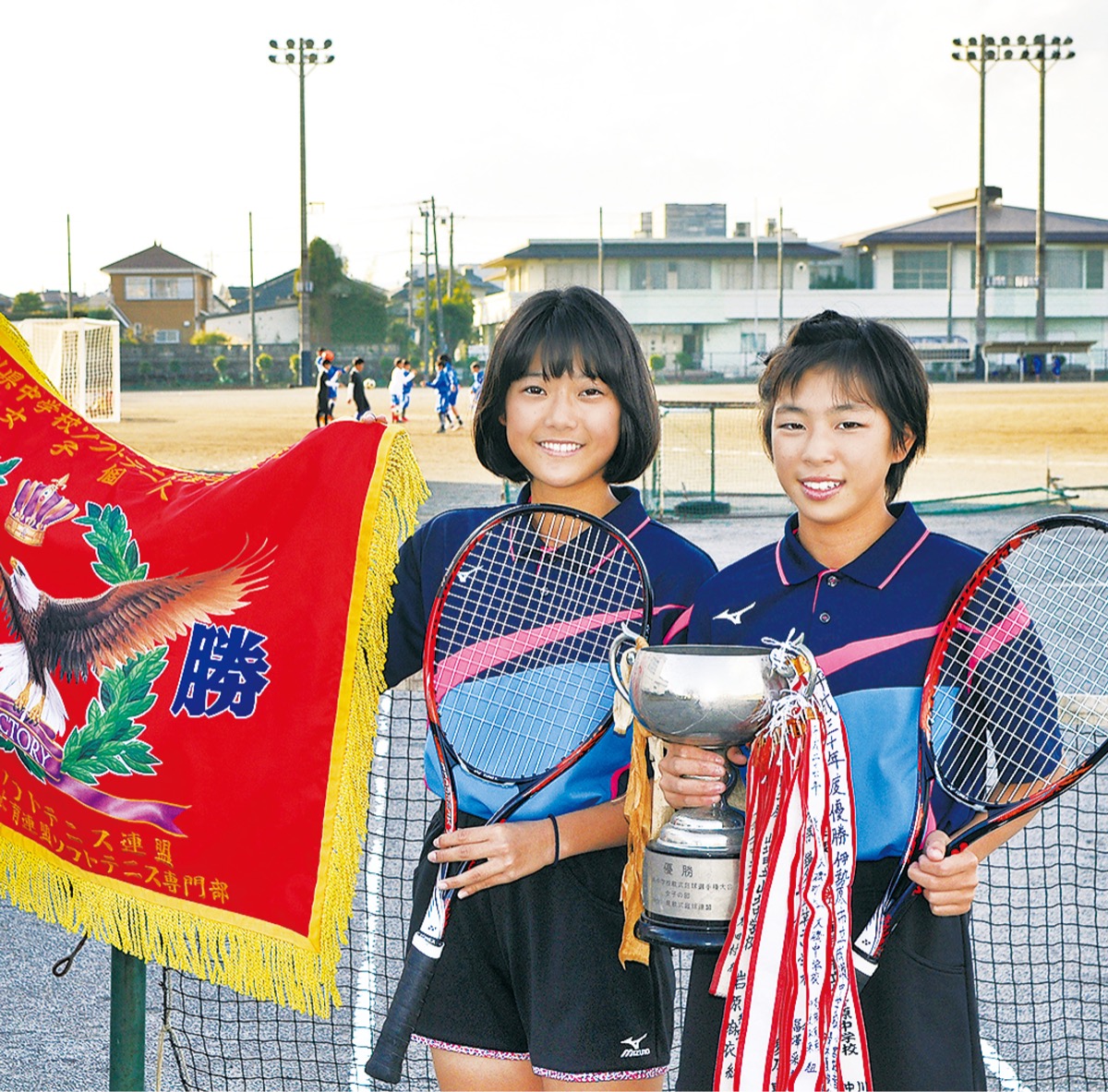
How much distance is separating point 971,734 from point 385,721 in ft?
12.2

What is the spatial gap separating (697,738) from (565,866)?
50 centimetres

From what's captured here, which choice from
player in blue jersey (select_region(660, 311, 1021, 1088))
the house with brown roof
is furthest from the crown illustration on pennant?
the house with brown roof

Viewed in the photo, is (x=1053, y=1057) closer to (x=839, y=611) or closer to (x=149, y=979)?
(x=839, y=611)

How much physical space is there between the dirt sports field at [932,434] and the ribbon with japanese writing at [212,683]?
8036mm

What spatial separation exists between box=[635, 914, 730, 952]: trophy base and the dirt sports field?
28.7ft

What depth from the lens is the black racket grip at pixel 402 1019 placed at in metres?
2.07

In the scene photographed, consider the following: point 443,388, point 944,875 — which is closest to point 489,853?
point 944,875

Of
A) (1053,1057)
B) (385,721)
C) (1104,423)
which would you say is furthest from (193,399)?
(1053,1057)

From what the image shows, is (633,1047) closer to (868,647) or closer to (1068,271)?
(868,647)

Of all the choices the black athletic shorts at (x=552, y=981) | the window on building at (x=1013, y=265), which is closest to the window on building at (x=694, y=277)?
the window on building at (x=1013, y=265)

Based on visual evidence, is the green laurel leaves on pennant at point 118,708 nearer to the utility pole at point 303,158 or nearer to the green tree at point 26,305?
the utility pole at point 303,158

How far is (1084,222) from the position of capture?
6731 cm

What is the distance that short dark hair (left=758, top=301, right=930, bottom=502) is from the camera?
2.22m

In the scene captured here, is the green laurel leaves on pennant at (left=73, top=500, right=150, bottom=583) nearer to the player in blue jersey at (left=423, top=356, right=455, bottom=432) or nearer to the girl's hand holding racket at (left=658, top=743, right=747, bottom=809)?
the girl's hand holding racket at (left=658, top=743, right=747, bottom=809)
